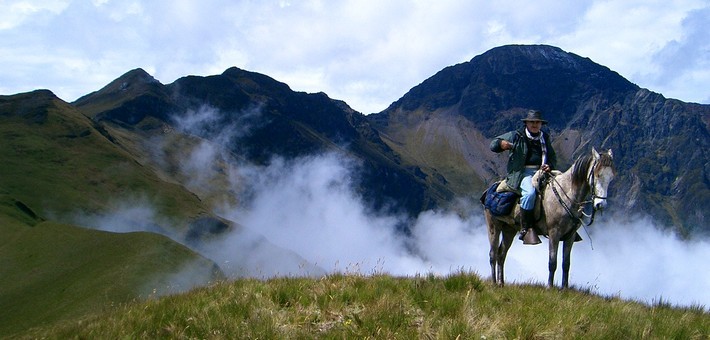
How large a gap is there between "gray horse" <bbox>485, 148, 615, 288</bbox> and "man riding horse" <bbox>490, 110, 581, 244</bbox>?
314 millimetres

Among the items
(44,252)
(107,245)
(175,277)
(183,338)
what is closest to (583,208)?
(183,338)

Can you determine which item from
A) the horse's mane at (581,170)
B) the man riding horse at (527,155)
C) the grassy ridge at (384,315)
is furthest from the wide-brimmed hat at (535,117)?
the grassy ridge at (384,315)

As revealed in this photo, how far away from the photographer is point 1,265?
143 m

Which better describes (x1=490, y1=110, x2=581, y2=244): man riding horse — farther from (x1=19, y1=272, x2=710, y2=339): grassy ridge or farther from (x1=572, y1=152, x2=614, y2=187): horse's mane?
(x1=19, y1=272, x2=710, y2=339): grassy ridge

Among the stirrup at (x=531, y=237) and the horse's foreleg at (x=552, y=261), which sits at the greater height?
the stirrup at (x=531, y=237)

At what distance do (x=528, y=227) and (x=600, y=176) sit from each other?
227 centimetres

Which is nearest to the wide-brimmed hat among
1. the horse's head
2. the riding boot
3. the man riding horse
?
the man riding horse

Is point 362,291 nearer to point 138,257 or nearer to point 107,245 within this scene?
point 138,257

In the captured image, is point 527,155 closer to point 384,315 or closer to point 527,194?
point 527,194

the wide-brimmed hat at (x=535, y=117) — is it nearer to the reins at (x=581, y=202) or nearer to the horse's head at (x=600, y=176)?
the reins at (x=581, y=202)

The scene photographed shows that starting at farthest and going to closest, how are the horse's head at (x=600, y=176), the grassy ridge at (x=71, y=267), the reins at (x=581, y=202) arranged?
the grassy ridge at (x=71, y=267) → the reins at (x=581, y=202) → the horse's head at (x=600, y=176)

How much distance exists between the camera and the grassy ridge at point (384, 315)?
7.93 m

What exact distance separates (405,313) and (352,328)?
3.53ft

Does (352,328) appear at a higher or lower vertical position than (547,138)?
lower
